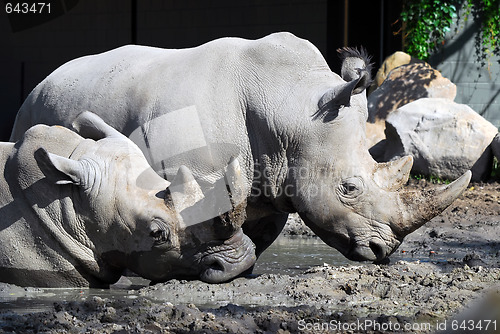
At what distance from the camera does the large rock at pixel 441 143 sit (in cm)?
1146

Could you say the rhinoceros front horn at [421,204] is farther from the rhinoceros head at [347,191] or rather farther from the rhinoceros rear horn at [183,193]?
the rhinoceros rear horn at [183,193]

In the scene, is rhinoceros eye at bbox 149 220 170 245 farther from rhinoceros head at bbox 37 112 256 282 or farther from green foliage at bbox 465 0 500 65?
green foliage at bbox 465 0 500 65

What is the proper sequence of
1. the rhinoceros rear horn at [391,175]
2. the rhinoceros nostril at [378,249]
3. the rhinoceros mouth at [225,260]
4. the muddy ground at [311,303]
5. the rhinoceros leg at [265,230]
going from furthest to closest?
1. the rhinoceros leg at [265,230]
2. the rhinoceros rear horn at [391,175]
3. the rhinoceros nostril at [378,249]
4. the rhinoceros mouth at [225,260]
5. the muddy ground at [311,303]

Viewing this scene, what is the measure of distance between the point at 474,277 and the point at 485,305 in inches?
113

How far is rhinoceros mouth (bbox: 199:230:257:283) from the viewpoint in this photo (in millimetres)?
5242

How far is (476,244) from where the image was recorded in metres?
8.48

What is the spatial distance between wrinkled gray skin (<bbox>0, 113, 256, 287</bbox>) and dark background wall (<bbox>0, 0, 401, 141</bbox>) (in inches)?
361

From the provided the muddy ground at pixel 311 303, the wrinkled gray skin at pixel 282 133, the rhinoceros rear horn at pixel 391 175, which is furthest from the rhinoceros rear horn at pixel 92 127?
the rhinoceros rear horn at pixel 391 175

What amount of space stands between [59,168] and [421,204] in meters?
2.66

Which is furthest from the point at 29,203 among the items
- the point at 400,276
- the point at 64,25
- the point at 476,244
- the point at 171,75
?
the point at 64,25

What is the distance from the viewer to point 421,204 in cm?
649

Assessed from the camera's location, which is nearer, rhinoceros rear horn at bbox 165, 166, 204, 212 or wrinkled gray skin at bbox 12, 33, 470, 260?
rhinoceros rear horn at bbox 165, 166, 204, 212

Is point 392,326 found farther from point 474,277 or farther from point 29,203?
point 29,203

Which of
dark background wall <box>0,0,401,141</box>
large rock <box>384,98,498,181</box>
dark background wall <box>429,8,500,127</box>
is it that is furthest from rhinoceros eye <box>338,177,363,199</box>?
dark background wall <box>0,0,401,141</box>
